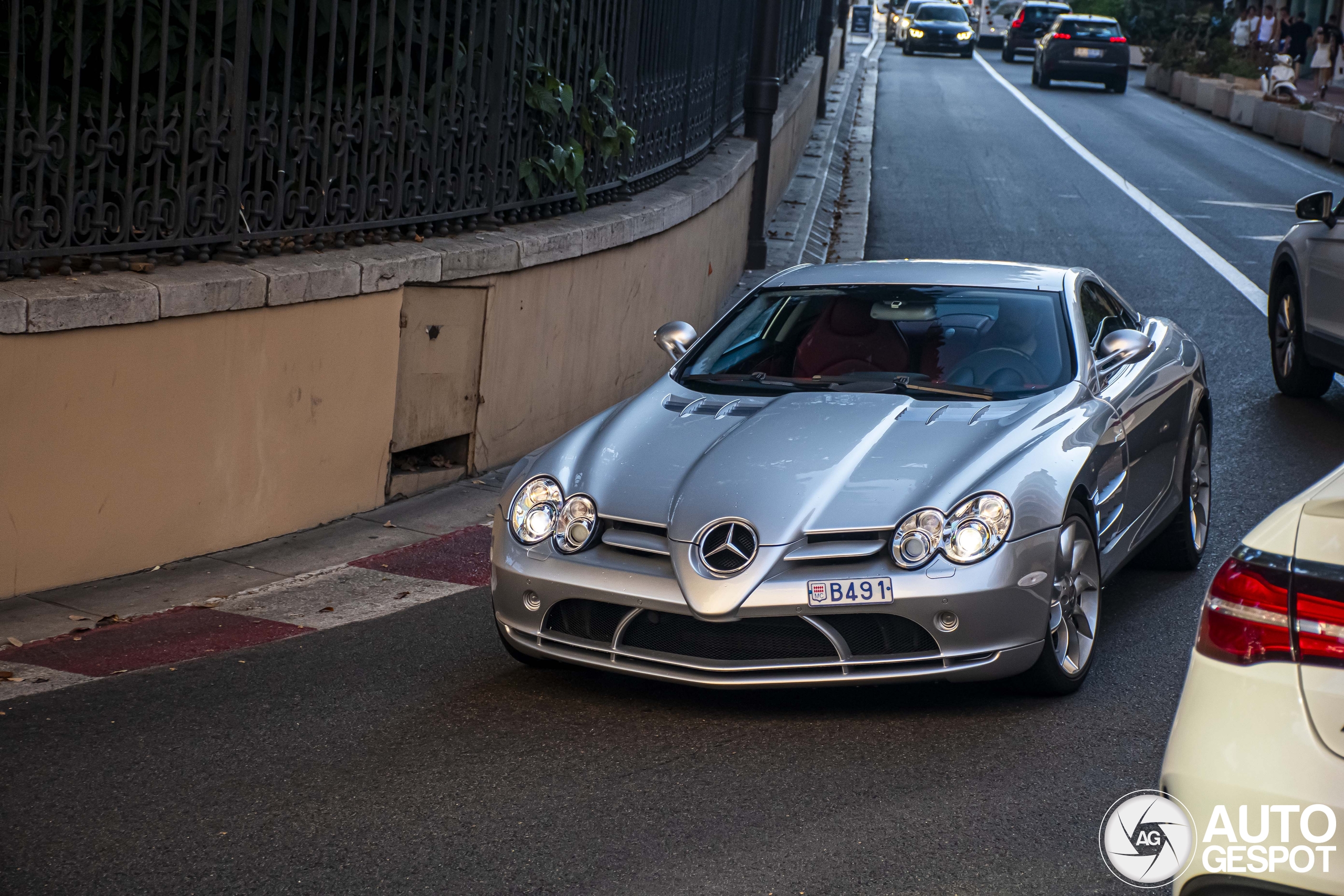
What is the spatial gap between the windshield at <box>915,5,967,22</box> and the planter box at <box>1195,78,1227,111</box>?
599 inches

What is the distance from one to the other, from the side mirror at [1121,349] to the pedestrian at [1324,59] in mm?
34470

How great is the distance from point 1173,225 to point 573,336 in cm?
1147

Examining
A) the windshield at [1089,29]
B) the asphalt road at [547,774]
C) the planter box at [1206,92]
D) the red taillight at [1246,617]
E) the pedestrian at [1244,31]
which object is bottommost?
the asphalt road at [547,774]

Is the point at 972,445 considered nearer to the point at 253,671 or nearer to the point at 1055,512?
the point at 1055,512

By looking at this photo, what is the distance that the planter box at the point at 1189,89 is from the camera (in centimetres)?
3884

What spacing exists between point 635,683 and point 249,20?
3502mm

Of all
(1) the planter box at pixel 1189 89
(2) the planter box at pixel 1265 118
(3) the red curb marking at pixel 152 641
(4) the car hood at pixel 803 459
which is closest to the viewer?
(4) the car hood at pixel 803 459

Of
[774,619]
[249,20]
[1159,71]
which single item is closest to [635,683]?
[774,619]

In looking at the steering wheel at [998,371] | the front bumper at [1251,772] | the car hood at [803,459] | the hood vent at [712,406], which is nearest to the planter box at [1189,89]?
the steering wheel at [998,371]

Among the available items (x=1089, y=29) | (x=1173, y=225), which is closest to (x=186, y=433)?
(x=1173, y=225)

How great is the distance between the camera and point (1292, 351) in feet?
34.1

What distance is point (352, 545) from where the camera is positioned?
23.6ft

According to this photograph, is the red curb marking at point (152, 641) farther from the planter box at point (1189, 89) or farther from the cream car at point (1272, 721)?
the planter box at point (1189, 89)

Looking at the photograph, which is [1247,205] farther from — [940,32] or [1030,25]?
[940,32]
